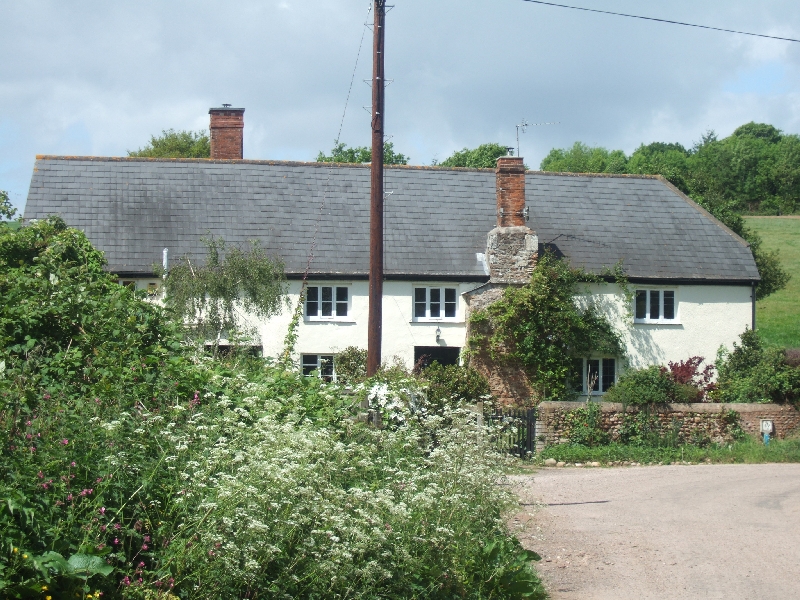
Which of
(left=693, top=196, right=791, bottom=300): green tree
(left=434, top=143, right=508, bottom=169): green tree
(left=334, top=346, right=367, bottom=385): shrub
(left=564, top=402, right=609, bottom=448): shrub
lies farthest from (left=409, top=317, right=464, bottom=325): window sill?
(left=434, top=143, right=508, bottom=169): green tree

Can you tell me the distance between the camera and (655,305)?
26625mm

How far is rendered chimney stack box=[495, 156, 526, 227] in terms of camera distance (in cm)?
2509

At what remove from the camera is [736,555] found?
1019 centimetres

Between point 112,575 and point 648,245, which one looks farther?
point 648,245

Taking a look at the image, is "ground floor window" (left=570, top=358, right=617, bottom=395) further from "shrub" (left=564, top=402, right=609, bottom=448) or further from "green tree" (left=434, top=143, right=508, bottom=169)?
"green tree" (left=434, top=143, right=508, bottom=169)

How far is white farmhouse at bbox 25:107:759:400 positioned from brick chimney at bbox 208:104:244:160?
5.66ft

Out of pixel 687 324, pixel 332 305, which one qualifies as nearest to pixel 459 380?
pixel 332 305

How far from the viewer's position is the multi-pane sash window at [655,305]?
26.5 m

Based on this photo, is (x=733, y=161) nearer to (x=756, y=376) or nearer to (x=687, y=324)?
(x=687, y=324)

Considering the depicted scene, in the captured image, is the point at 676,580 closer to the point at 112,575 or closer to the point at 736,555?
the point at 736,555

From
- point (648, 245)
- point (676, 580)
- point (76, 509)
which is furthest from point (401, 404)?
point (648, 245)

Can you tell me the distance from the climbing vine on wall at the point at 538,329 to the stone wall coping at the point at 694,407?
396cm

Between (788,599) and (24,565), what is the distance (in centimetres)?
682

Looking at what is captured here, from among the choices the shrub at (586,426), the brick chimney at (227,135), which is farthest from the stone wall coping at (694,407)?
the brick chimney at (227,135)
